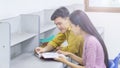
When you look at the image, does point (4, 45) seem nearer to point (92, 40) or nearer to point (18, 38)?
point (18, 38)

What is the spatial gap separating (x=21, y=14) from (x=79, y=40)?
0.84 metres

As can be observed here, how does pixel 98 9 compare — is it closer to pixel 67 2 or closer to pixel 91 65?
pixel 67 2

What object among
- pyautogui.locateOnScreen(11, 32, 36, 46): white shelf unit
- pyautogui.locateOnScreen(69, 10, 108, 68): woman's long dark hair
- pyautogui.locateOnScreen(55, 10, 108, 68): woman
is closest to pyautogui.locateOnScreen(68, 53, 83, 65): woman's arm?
pyautogui.locateOnScreen(55, 10, 108, 68): woman

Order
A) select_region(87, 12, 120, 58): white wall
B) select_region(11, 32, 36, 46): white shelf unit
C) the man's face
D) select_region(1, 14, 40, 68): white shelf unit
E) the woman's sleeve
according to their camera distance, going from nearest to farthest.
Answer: the woman's sleeve < select_region(11, 32, 36, 46): white shelf unit < the man's face < select_region(1, 14, 40, 68): white shelf unit < select_region(87, 12, 120, 58): white wall

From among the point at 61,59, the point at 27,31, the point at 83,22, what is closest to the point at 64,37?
the point at 27,31

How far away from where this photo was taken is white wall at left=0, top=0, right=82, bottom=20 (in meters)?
2.56

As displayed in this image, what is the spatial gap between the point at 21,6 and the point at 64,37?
26.0 inches

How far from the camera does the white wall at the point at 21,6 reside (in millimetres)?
2561

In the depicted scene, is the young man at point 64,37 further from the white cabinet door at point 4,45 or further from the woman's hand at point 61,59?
the white cabinet door at point 4,45

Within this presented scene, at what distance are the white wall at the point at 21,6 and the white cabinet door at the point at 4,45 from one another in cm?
58

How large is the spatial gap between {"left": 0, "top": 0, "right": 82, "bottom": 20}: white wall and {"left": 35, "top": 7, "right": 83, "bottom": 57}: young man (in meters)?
0.49

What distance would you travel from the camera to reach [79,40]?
2.45 meters

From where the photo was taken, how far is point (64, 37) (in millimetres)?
2814

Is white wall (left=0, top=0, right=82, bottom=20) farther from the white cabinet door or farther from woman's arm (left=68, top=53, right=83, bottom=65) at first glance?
woman's arm (left=68, top=53, right=83, bottom=65)
